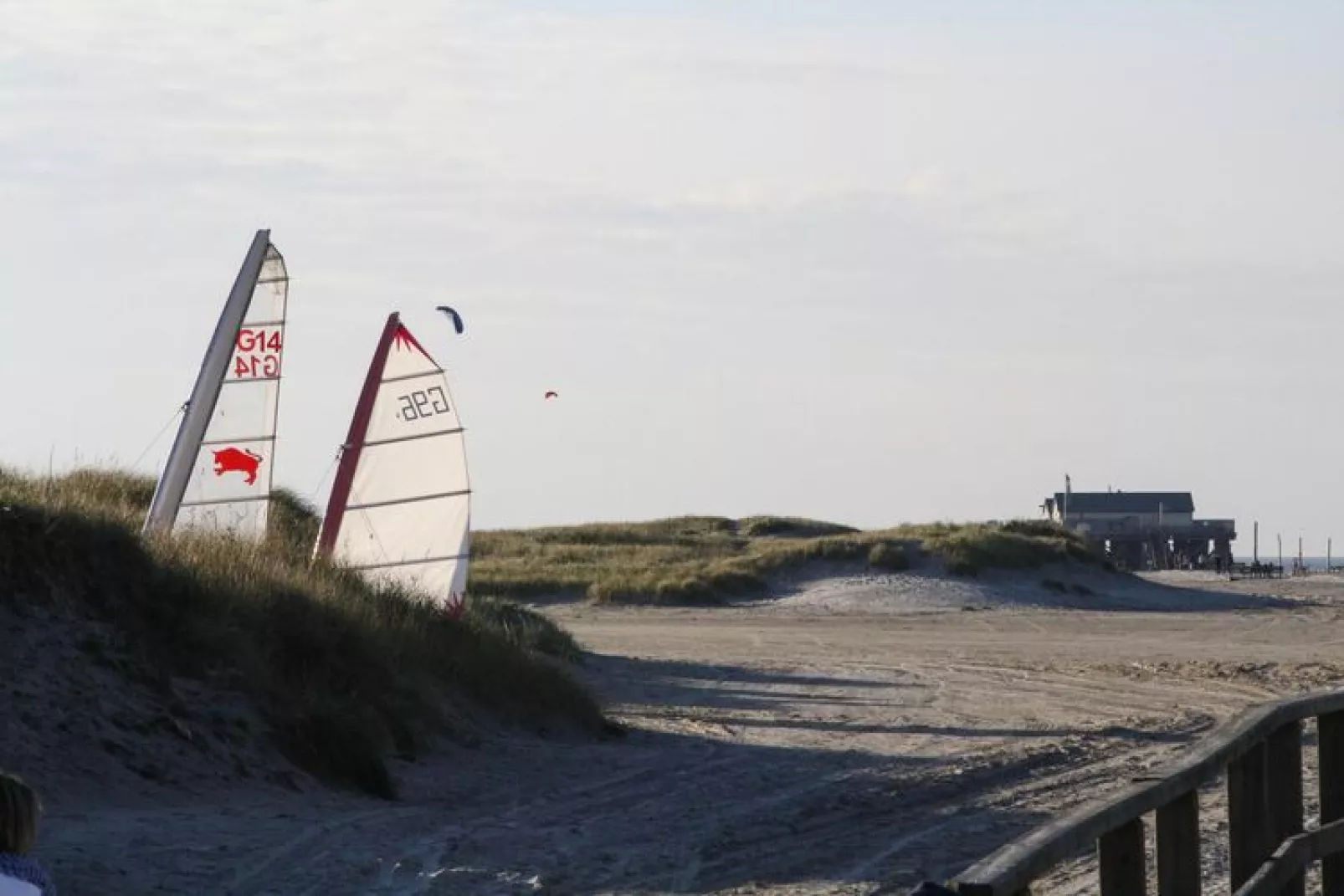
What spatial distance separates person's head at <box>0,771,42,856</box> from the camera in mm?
4633

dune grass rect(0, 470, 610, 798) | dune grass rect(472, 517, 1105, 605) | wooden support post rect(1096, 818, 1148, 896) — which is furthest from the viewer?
dune grass rect(472, 517, 1105, 605)

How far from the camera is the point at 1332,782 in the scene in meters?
8.09

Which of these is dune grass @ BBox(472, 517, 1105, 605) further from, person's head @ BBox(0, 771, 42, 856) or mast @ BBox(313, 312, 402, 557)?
person's head @ BBox(0, 771, 42, 856)

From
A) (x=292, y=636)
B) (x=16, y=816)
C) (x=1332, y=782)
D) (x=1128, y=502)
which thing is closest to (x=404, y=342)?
(x=292, y=636)

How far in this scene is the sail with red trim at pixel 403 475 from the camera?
2048 centimetres

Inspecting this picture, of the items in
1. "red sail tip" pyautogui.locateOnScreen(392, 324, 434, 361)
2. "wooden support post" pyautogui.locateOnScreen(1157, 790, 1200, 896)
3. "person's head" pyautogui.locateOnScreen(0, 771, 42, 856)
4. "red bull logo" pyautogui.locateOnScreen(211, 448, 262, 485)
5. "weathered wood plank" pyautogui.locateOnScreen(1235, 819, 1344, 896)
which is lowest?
"weathered wood plank" pyautogui.locateOnScreen(1235, 819, 1344, 896)

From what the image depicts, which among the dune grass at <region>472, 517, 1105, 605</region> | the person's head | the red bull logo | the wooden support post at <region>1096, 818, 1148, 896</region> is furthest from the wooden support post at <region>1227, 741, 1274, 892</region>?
the dune grass at <region>472, 517, 1105, 605</region>

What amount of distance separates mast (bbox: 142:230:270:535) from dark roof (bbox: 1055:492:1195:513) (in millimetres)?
73499

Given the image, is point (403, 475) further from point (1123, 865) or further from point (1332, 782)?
point (1123, 865)

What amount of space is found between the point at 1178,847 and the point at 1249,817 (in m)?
1.05

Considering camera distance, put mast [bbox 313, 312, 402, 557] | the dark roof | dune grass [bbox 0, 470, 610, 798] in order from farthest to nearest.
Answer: the dark roof < mast [bbox 313, 312, 402, 557] < dune grass [bbox 0, 470, 610, 798]

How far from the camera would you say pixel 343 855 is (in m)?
9.86

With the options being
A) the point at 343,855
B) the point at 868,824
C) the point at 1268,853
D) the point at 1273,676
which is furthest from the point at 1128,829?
the point at 1273,676

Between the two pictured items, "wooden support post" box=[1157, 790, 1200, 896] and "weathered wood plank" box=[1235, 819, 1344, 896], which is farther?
"weathered wood plank" box=[1235, 819, 1344, 896]
